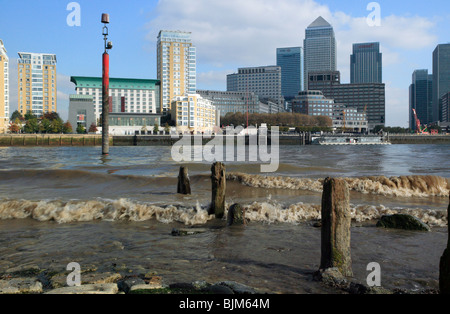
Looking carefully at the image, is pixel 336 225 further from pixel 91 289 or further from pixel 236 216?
pixel 236 216

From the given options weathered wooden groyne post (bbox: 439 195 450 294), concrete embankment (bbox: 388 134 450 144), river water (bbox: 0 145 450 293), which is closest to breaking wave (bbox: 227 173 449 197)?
river water (bbox: 0 145 450 293)

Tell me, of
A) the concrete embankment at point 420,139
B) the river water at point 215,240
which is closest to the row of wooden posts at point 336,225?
the river water at point 215,240

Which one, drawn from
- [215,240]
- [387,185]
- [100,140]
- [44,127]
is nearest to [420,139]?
[100,140]

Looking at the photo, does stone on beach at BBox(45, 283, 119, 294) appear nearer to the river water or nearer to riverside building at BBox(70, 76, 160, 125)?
the river water

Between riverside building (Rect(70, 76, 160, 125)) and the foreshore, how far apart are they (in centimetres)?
8453

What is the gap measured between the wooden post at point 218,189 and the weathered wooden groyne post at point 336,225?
5182 mm

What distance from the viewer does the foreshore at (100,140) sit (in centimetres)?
9682

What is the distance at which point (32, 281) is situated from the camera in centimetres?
540

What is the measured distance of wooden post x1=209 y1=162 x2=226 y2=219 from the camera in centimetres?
1052

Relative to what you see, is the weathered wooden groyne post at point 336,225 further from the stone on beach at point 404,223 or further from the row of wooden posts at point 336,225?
the stone on beach at point 404,223

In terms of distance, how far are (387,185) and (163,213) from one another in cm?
1033

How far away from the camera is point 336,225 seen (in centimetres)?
541
